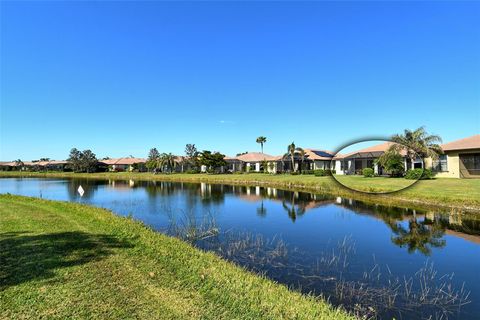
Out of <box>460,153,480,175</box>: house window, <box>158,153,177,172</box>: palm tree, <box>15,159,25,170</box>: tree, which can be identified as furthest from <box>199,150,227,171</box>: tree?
<box>15,159,25,170</box>: tree

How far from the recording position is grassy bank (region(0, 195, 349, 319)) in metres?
4.51

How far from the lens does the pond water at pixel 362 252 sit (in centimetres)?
673

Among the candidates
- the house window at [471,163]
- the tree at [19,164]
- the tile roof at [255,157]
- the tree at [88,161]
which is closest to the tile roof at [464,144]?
the house window at [471,163]

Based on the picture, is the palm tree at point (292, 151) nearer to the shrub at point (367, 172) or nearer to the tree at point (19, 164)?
the shrub at point (367, 172)

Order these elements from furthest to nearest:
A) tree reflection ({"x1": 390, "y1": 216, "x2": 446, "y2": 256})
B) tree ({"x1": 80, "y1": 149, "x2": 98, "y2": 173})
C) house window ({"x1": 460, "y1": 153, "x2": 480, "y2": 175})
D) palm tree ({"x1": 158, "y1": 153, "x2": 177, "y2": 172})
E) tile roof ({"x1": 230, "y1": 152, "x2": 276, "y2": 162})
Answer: tree ({"x1": 80, "y1": 149, "x2": 98, "y2": 173}), palm tree ({"x1": 158, "y1": 153, "x2": 177, "y2": 172}), tile roof ({"x1": 230, "y1": 152, "x2": 276, "y2": 162}), house window ({"x1": 460, "y1": 153, "x2": 480, "y2": 175}), tree reflection ({"x1": 390, "y1": 216, "x2": 446, "y2": 256})

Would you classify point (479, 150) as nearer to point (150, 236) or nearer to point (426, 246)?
point (426, 246)

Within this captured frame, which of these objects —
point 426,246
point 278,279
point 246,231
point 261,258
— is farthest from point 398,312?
point 246,231

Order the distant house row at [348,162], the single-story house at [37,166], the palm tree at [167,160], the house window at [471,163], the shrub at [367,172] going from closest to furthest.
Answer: the distant house row at [348,162] → the shrub at [367,172] → the house window at [471,163] → the palm tree at [167,160] → the single-story house at [37,166]

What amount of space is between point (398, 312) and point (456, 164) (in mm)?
28854

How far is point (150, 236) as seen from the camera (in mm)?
9539

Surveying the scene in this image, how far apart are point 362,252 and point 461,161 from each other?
25.2m

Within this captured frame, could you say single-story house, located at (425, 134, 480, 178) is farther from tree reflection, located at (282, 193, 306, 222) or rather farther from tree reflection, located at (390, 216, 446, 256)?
tree reflection, located at (390, 216, 446, 256)

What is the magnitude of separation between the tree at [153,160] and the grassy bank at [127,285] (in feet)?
225

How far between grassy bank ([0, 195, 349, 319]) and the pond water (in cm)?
199
